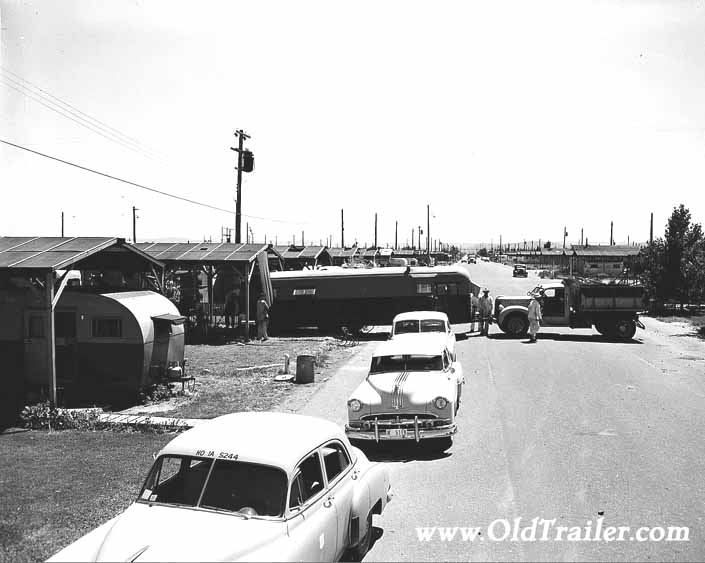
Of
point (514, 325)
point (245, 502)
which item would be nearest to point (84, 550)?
point (245, 502)

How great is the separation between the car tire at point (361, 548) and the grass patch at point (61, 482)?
118 inches

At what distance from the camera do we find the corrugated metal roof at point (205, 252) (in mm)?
25234

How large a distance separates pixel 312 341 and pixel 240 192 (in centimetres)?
998

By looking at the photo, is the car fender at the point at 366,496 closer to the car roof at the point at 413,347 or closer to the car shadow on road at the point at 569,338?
the car roof at the point at 413,347

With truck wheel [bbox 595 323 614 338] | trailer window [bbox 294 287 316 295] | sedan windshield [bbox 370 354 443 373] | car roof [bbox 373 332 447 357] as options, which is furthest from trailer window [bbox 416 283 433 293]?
sedan windshield [bbox 370 354 443 373]

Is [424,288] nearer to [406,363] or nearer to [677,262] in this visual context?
[406,363]

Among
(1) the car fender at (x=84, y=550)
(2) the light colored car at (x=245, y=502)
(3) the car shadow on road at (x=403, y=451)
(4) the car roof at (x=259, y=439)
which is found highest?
(4) the car roof at (x=259, y=439)

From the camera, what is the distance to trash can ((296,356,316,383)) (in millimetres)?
16594

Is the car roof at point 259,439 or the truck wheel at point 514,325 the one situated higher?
the car roof at point 259,439

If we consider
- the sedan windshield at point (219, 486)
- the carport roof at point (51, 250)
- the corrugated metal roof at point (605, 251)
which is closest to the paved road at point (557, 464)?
the sedan windshield at point (219, 486)

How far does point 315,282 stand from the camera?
91.9 feet

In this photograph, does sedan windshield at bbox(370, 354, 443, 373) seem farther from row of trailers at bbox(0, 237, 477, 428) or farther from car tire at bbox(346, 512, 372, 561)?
row of trailers at bbox(0, 237, 477, 428)

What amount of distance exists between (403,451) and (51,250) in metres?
8.68

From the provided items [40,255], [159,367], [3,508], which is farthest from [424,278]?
[3,508]
